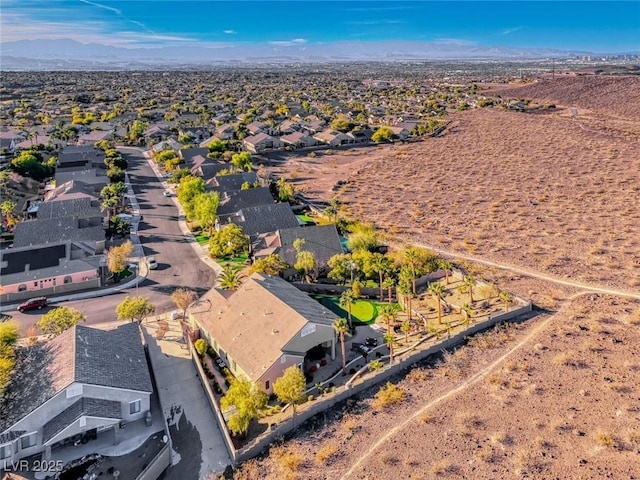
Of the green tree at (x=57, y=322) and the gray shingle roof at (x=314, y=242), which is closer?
the green tree at (x=57, y=322)

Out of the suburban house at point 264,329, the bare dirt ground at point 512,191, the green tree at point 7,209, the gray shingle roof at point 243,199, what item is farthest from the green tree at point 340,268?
the green tree at point 7,209

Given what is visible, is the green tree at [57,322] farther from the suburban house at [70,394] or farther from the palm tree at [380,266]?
the palm tree at [380,266]

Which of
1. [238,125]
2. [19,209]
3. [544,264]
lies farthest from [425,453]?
[238,125]

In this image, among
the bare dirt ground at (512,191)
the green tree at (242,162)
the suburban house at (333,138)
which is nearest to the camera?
the bare dirt ground at (512,191)

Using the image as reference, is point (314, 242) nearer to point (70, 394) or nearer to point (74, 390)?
point (74, 390)

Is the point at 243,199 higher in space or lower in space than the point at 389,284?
higher

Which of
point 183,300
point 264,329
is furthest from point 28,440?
point 183,300

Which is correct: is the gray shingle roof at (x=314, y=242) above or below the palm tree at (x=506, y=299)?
above
